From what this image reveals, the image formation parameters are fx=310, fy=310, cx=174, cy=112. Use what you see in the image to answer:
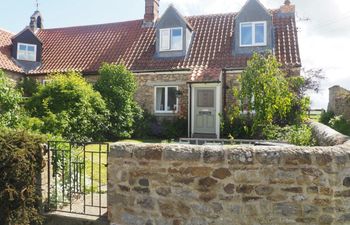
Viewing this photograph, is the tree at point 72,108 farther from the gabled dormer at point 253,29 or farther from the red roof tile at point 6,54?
the gabled dormer at point 253,29

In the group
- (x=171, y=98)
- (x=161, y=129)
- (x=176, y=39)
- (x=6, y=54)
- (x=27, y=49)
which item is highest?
(x=176, y=39)

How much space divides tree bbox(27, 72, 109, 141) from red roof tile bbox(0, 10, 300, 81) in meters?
4.62

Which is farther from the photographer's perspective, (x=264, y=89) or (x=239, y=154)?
(x=264, y=89)

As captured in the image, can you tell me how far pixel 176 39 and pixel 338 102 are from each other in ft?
34.9

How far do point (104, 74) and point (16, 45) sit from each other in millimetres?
8361

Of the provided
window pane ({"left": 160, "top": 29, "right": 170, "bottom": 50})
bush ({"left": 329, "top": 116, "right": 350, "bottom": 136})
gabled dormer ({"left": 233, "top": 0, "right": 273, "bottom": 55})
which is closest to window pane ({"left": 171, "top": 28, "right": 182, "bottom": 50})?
window pane ({"left": 160, "top": 29, "right": 170, "bottom": 50})

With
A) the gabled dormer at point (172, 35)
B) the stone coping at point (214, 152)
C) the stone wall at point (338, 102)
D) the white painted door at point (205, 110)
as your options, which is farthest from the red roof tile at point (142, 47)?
the stone coping at point (214, 152)

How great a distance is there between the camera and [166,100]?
17906mm

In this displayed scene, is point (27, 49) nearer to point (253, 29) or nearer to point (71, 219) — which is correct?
point (253, 29)

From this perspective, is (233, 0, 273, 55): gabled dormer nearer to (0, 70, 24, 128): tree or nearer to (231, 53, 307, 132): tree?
(231, 53, 307, 132): tree

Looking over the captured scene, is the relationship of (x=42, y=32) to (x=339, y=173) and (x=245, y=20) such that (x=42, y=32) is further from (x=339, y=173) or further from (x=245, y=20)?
(x=339, y=173)

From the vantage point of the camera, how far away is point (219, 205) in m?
4.67

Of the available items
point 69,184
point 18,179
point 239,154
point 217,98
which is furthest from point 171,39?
point 239,154

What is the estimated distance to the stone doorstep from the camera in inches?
209
